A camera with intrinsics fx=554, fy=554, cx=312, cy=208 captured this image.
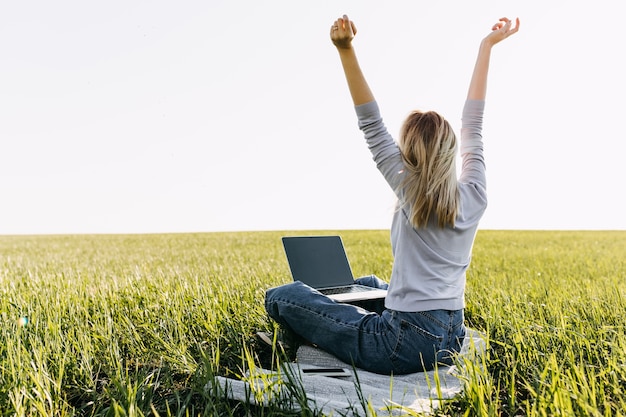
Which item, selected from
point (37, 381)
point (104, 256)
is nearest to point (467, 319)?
point (37, 381)

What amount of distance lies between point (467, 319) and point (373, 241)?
9.01 m

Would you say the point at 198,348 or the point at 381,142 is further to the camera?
Result: the point at 198,348

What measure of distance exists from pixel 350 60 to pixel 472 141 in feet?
2.87

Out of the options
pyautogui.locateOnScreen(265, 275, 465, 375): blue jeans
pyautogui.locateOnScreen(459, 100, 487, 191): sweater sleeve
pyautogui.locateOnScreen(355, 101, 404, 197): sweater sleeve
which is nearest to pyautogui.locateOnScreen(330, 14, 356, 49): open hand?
pyautogui.locateOnScreen(355, 101, 404, 197): sweater sleeve

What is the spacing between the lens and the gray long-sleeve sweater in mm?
2816

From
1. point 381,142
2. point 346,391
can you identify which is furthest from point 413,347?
point 381,142

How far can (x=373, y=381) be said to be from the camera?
292 centimetres

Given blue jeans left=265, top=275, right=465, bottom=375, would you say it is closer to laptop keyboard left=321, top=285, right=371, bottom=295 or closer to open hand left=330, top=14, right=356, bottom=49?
laptop keyboard left=321, top=285, right=371, bottom=295

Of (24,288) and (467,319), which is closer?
(467,319)

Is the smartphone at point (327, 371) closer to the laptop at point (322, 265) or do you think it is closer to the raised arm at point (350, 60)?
the laptop at point (322, 265)

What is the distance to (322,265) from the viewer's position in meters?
3.96

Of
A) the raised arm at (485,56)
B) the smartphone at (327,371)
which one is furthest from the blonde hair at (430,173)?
the smartphone at (327,371)

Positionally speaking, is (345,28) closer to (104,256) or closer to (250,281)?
(250,281)

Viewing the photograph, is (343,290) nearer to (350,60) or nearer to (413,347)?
(413,347)
